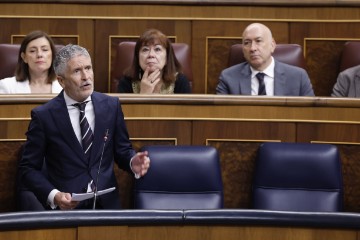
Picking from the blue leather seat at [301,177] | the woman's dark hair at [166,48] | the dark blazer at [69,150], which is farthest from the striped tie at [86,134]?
the woman's dark hair at [166,48]

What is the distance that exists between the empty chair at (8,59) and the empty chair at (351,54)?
0.68m

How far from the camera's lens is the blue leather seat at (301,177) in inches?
49.9

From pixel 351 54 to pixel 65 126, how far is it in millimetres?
774

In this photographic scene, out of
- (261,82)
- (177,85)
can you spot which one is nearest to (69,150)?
(177,85)

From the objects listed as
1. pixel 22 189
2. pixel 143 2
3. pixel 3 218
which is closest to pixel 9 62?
pixel 143 2

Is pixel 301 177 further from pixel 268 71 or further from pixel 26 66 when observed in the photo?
pixel 26 66

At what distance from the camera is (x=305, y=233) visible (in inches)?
34.3

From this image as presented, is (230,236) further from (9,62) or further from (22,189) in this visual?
(9,62)

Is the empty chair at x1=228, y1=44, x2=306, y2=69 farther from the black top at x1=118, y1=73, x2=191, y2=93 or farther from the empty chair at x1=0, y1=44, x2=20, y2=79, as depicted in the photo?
the empty chair at x1=0, y1=44, x2=20, y2=79

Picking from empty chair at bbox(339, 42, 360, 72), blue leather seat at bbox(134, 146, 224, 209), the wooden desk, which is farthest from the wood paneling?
blue leather seat at bbox(134, 146, 224, 209)

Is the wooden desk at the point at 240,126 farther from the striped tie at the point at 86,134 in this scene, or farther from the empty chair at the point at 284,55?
the empty chair at the point at 284,55

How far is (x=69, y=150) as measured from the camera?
1212 millimetres

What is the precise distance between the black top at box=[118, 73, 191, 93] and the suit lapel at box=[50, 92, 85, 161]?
409mm

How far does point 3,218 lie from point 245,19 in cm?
109
